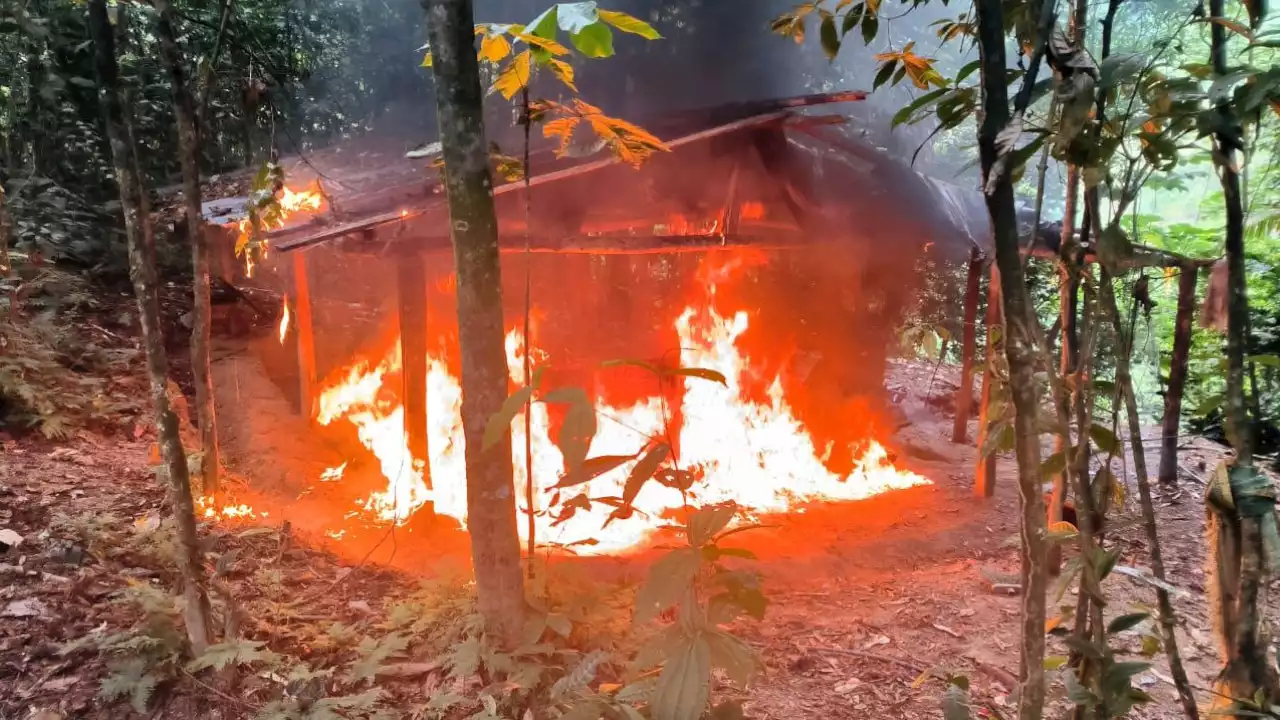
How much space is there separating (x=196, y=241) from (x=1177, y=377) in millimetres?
10732

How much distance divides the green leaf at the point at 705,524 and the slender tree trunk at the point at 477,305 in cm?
160

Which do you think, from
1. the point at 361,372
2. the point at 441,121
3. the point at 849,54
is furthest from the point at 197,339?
the point at 849,54

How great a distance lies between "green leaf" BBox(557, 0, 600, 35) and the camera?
7.24ft

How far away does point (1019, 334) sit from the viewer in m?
1.75

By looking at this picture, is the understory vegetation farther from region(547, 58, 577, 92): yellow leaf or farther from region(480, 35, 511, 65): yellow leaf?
region(547, 58, 577, 92): yellow leaf

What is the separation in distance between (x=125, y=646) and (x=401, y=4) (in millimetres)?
16147

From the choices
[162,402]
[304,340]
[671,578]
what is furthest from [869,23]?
[304,340]

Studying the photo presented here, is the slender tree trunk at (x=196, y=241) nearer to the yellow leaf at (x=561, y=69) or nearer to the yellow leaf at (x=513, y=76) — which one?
the yellow leaf at (x=513, y=76)

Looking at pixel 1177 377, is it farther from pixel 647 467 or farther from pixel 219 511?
pixel 219 511

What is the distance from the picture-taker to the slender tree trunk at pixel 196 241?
6035mm

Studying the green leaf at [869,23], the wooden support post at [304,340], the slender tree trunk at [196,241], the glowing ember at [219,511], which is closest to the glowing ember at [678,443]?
the wooden support post at [304,340]

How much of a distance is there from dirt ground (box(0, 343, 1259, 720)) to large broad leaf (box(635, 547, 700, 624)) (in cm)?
102

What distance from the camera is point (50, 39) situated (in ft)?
34.0

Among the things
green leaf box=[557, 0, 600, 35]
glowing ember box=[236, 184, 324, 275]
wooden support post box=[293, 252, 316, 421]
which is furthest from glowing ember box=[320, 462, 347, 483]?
green leaf box=[557, 0, 600, 35]
